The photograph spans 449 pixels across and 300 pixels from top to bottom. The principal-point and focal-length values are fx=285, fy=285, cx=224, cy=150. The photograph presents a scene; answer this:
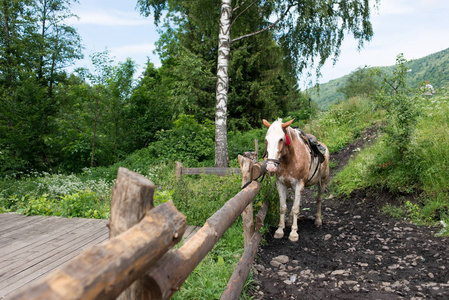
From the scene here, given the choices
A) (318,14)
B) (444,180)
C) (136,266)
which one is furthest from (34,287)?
(318,14)

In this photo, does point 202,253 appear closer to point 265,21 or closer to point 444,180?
point 444,180

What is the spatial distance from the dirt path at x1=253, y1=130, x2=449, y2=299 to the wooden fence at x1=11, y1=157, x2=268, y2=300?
2.15 m

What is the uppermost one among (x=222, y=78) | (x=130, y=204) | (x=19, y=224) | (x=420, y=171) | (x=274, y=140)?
(x=222, y=78)

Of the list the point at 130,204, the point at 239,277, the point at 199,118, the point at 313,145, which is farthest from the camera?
the point at 199,118

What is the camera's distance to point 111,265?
0.86m

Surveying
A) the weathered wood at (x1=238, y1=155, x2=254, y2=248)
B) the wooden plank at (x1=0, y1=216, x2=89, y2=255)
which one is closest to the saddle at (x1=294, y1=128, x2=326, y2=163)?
the weathered wood at (x1=238, y1=155, x2=254, y2=248)

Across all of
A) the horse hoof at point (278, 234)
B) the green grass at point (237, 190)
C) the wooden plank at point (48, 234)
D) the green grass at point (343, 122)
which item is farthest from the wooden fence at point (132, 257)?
the green grass at point (343, 122)

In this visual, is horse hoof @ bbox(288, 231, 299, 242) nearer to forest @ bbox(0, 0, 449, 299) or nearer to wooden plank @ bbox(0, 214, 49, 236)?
forest @ bbox(0, 0, 449, 299)

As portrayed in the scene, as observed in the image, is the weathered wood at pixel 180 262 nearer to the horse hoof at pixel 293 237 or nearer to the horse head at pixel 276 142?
A: the horse head at pixel 276 142

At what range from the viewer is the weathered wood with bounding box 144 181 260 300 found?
3.90ft

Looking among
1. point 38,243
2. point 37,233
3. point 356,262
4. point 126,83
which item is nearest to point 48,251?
point 38,243

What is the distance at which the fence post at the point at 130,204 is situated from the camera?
1.18 metres

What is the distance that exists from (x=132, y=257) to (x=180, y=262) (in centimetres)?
50

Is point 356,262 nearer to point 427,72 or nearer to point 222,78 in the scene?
point 222,78
